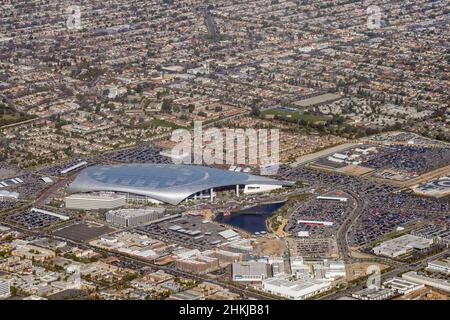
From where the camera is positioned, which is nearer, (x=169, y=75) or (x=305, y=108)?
(x=305, y=108)

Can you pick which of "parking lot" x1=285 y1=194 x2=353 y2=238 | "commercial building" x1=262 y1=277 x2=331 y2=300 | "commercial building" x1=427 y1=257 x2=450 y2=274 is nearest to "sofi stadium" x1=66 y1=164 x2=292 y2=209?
"parking lot" x1=285 y1=194 x2=353 y2=238

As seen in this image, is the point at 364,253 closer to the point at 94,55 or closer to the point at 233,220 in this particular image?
the point at 233,220

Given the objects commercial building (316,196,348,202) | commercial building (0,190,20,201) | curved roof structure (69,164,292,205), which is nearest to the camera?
curved roof structure (69,164,292,205)

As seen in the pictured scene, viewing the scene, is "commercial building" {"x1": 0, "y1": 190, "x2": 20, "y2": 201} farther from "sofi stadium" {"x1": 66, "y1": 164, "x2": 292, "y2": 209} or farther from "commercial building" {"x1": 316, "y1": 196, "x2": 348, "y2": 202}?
"commercial building" {"x1": 316, "y1": 196, "x2": 348, "y2": 202}

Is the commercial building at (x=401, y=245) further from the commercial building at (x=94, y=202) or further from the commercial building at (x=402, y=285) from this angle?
the commercial building at (x=94, y=202)

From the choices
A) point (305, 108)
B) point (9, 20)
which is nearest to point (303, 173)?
point (305, 108)

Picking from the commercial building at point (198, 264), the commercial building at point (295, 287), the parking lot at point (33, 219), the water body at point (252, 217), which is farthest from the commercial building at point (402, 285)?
the parking lot at point (33, 219)
